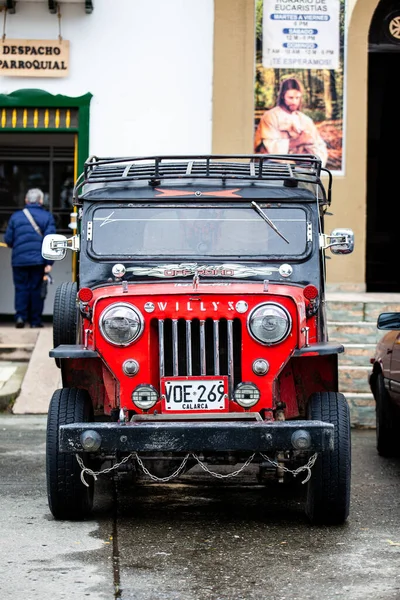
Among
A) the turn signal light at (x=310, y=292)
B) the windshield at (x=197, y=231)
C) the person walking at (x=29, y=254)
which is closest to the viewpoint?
the turn signal light at (x=310, y=292)

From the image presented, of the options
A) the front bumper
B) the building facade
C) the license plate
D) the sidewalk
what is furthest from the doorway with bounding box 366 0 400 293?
the front bumper

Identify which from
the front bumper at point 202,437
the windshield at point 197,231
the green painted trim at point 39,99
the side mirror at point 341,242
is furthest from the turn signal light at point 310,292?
the green painted trim at point 39,99

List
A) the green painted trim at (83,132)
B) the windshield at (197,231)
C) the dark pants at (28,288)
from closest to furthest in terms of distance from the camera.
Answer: the windshield at (197,231)
the dark pants at (28,288)
the green painted trim at (83,132)

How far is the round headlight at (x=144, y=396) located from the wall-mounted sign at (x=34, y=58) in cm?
856

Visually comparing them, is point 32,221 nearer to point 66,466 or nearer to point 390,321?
point 390,321

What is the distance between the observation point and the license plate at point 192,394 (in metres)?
6.84

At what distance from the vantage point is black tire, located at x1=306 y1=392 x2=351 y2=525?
268 inches

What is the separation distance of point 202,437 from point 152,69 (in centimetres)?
911

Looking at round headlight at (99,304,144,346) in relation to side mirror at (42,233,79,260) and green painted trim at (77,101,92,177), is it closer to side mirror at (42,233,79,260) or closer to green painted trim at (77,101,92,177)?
side mirror at (42,233,79,260)

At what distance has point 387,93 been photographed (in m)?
16.0

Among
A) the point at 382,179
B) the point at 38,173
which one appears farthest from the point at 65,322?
the point at 382,179

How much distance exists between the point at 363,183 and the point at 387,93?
1.89m

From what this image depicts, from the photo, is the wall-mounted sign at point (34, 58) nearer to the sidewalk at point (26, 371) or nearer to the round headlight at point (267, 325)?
the sidewalk at point (26, 371)

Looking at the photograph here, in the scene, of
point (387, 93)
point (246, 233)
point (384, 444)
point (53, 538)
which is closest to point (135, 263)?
point (246, 233)
